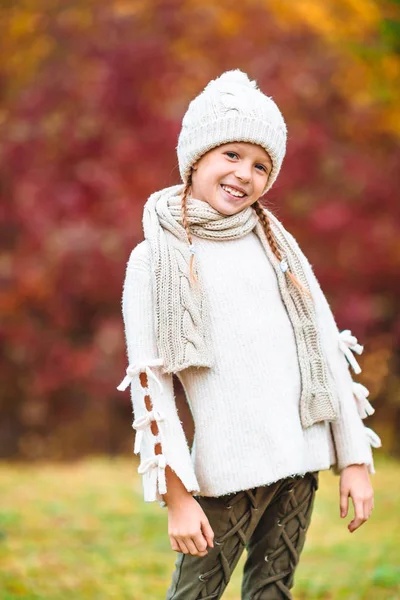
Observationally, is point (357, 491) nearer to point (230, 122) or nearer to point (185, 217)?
point (185, 217)

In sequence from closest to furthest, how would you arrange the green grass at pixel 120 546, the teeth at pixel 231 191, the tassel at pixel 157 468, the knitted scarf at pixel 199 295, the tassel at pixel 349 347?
the tassel at pixel 157 468 → the knitted scarf at pixel 199 295 → the teeth at pixel 231 191 → the tassel at pixel 349 347 → the green grass at pixel 120 546

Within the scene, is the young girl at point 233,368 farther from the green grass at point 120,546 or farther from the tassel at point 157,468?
the green grass at point 120,546

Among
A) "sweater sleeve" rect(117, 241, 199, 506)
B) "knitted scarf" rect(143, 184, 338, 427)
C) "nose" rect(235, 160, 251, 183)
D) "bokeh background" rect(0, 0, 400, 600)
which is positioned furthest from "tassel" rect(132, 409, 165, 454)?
"bokeh background" rect(0, 0, 400, 600)

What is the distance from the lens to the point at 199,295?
2256 mm

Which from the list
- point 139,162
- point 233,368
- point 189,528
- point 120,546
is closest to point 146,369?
point 233,368

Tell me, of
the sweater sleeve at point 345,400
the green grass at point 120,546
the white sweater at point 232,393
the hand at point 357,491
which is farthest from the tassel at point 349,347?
the green grass at point 120,546

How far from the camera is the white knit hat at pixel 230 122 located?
7.40 feet

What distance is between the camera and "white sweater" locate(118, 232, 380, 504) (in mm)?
2168

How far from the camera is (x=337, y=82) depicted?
8109 mm

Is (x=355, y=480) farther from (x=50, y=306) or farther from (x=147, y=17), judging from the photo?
(x=147, y=17)

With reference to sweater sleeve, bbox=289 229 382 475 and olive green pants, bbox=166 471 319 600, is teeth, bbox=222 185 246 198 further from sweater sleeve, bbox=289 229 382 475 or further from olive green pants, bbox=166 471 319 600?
olive green pants, bbox=166 471 319 600

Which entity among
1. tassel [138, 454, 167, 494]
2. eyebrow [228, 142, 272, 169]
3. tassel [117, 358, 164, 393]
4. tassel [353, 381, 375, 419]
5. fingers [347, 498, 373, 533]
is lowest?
fingers [347, 498, 373, 533]

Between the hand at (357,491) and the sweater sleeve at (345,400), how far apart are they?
0.03m

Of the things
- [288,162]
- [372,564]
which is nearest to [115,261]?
[288,162]
